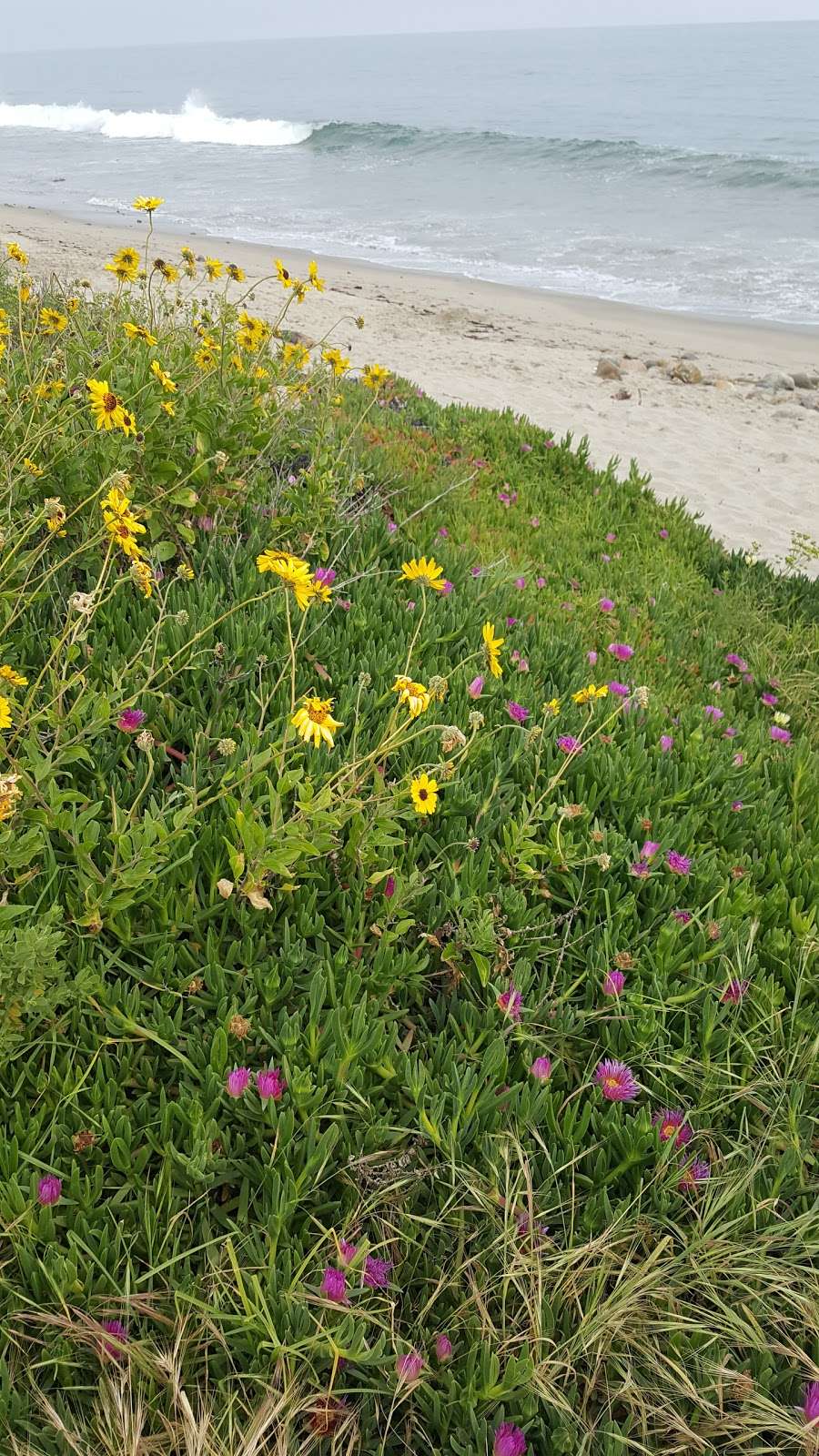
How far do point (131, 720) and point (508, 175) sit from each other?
33.6 m

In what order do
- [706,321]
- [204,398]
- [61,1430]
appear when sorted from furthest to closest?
1. [706,321]
2. [204,398]
3. [61,1430]

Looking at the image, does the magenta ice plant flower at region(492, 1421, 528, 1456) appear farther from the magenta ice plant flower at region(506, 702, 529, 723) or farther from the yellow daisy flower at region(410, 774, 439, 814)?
the magenta ice plant flower at region(506, 702, 529, 723)

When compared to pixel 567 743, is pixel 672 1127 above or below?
below

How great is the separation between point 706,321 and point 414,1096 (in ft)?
55.0

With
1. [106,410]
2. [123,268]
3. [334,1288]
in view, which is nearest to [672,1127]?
[334,1288]

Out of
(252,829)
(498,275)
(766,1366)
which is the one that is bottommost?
(766,1366)

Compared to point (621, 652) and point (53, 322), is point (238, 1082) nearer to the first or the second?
point (621, 652)

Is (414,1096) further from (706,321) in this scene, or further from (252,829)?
(706,321)

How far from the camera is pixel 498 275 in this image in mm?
18906

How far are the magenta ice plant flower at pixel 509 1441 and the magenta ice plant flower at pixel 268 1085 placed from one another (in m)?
0.66

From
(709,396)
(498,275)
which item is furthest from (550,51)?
(709,396)

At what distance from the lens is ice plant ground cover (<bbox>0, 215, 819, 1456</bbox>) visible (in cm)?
151

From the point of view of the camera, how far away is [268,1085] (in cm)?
173

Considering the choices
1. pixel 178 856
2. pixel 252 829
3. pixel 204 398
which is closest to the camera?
pixel 252 829
